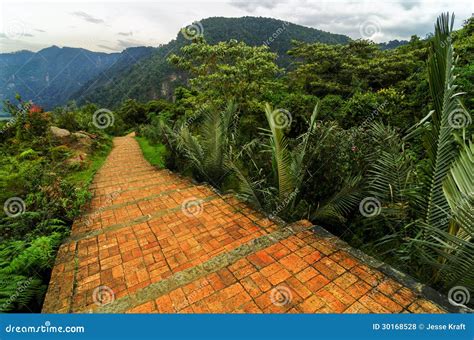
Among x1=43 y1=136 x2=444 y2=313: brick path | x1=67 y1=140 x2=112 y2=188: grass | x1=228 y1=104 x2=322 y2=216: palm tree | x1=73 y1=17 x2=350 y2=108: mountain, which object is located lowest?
x1=67 y1=140 x2=112 y2=188: grass

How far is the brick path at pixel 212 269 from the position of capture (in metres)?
2.29

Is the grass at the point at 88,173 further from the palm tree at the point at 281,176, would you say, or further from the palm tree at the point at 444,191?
the palm tree at the point at 444,191

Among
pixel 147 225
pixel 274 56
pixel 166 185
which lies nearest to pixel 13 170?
pixel 166 185

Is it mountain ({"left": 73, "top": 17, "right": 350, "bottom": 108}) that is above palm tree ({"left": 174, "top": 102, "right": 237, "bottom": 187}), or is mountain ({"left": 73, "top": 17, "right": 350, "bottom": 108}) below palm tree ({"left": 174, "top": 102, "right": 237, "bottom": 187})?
above

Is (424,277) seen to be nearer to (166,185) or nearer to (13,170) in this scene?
(166,185)

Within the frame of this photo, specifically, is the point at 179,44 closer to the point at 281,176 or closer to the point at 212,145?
the point at 212,145

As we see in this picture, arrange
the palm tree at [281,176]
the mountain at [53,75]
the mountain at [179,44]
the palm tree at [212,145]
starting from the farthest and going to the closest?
the mountain at [53,75], the mountain at [179,44], the palm tree at [212,145], the palm tree at [281,176]

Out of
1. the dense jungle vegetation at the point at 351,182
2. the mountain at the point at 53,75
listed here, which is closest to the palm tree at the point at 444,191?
the dense jungle vegetation at the point at 351,182

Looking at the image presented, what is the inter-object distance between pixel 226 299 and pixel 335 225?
2.29 metres

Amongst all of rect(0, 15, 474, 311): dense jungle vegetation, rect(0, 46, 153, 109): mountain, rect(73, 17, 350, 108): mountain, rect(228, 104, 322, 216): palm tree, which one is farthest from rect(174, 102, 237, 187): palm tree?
rect(0, 46, 153, 109): mountain

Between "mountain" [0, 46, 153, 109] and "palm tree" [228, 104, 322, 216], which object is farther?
"mountain" [0, 46, 153, 109]

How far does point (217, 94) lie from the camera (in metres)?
8.88

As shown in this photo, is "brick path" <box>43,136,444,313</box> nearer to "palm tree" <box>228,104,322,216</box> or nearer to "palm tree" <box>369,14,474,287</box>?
"palm tree" <box>228,104,322,216</box>

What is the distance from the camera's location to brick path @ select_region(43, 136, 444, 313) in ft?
7.52
